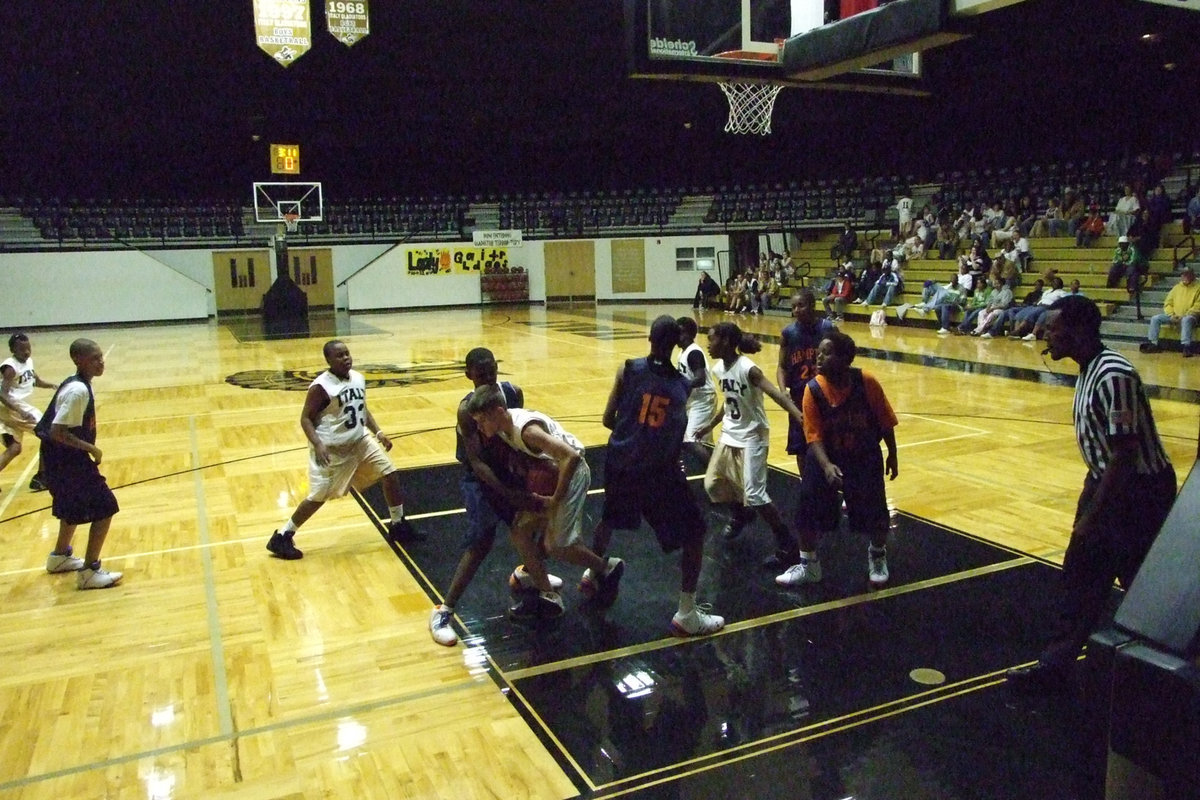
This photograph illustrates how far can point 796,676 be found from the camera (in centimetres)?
413

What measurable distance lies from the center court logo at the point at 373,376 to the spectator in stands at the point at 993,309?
989 cm

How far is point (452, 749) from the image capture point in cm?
362

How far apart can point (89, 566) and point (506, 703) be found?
310cm

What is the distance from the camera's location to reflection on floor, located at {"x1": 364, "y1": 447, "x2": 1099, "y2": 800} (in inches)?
132

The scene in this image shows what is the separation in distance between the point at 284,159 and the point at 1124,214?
2142cm

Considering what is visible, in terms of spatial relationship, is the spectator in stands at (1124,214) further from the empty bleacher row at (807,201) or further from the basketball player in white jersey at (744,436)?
the basketball player in white jersey at (744,436)

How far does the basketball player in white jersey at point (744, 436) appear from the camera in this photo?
555 centimetres

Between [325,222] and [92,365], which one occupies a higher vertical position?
[325,222]

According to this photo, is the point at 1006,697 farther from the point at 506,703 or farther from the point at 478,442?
the point at 478,442

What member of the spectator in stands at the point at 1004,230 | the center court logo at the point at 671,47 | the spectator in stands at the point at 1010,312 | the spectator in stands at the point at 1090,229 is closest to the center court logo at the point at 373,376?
the center court logo at the point at 671,47

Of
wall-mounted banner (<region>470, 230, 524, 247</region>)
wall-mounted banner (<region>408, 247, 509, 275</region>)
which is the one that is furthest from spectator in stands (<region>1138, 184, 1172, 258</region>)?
wall-mounted banner (<region>408, 247, 509, 275</region>)

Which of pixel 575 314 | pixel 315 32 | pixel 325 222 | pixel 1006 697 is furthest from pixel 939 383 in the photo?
pixel 325 222

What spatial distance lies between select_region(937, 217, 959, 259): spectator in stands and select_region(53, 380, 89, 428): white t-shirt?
2013cm

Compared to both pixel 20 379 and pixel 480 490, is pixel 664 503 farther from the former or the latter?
pixel 20 379
